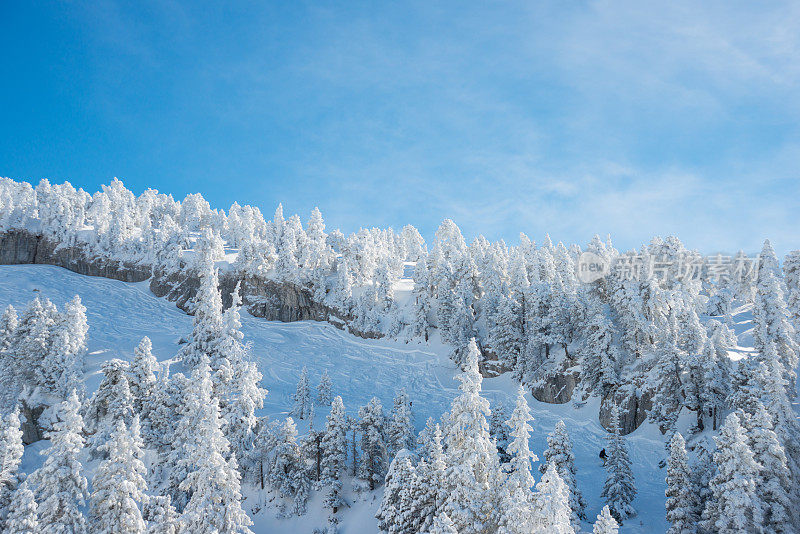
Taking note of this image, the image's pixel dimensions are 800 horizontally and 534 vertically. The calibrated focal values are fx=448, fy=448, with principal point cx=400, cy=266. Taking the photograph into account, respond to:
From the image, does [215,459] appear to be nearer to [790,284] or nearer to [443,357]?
[443,357]

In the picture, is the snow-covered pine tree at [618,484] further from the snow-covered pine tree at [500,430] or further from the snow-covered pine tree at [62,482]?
the snow-covered pine tree at [62,482]

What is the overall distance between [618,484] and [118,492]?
105 ft

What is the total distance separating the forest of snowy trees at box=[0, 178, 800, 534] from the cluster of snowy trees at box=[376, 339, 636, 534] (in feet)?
0.43

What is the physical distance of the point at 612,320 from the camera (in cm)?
5291

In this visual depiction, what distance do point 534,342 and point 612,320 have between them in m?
9.40

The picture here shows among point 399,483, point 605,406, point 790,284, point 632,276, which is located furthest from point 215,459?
point 790,284

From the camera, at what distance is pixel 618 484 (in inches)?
1282

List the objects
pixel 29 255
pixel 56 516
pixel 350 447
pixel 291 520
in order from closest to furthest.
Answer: pixel 56 516
pixel 291 520
pixel 350 447
pixel 29 255

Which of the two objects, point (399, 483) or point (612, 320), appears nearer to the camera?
point (399, 483)

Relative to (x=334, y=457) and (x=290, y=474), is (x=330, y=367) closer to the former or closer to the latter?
(x=290, y=474)

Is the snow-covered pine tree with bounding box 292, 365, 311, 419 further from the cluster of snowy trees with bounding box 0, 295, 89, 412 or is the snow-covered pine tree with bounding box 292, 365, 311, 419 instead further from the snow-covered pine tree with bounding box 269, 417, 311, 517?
the cluster of snowy trees with bounding box 0, 295, 89, 412

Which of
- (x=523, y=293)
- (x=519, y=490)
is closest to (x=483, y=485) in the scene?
(x=519, y=490)

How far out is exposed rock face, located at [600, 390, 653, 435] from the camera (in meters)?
45.2

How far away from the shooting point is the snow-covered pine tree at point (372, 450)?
39.5 metres
